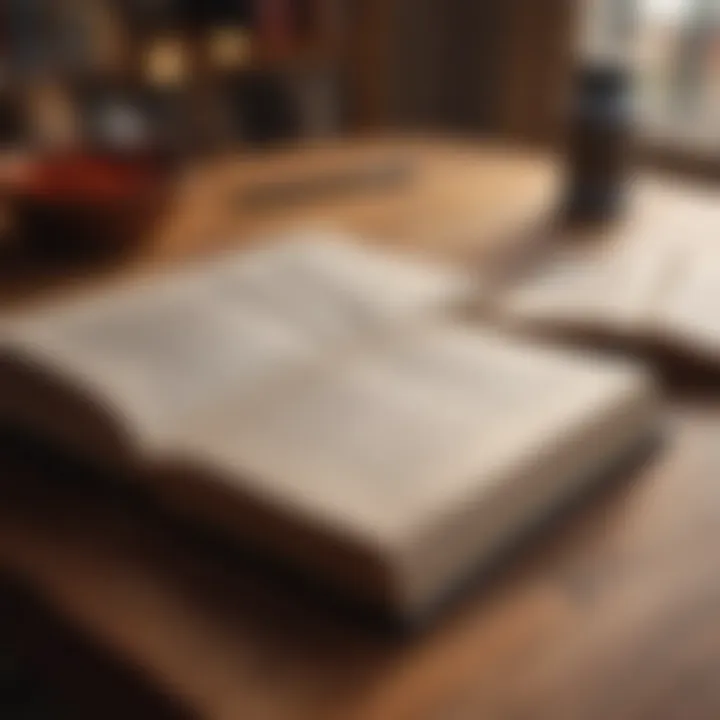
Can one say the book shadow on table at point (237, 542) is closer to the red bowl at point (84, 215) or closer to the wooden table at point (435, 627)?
the wooden table at point (435, 627)

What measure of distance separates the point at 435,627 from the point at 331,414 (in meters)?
0.18

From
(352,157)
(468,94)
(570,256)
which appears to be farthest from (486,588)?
(468,94)

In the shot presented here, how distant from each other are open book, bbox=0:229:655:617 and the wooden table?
2cm

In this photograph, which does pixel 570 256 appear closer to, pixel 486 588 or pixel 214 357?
pixel 214 357

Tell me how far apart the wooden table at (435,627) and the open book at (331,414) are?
0.02m

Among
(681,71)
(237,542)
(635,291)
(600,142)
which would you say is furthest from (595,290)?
(681,71)

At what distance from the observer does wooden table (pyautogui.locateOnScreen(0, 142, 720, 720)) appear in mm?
615

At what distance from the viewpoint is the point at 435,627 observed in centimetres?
67

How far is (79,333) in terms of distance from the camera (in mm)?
895

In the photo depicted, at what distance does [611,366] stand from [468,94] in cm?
180

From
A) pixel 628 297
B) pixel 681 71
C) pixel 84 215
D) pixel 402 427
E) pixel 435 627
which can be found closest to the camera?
pixel 435 627

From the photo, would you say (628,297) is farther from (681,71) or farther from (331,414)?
(681,71)

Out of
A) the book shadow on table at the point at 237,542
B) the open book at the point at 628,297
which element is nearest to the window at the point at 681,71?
the open book at the point at 628,297

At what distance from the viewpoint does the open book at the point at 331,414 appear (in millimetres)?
682
